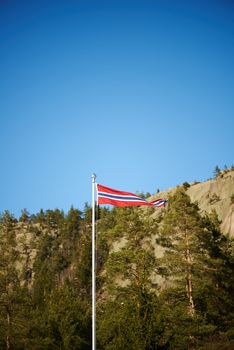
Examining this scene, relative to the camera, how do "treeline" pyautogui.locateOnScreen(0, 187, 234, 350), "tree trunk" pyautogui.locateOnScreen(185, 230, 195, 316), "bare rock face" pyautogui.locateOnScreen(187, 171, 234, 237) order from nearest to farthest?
1. "treeline" pyautogui.locateOnScreen(0, 187, 234, 350)
2. "tree trunk" pyautogui.locateOnScreen(185, 230, 195, 316)
3. "bare rock face" pyautogui.locateOnScreen(187, 171, 234, 237)

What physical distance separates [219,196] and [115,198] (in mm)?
69028

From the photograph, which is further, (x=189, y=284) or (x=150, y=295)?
(x=189, y=284)

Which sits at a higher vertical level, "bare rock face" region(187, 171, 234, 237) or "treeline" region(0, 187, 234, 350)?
"bare rock face" region(187, 171, 234, 237)

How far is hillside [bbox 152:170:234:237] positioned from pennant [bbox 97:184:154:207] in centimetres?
5199

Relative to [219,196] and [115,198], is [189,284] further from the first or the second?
[219,196]

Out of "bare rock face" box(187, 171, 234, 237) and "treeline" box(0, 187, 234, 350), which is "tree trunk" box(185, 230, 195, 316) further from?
"bare rock face" box(187, 171, 234, 237)

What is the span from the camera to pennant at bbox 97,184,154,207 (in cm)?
2033

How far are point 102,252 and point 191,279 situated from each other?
212ft

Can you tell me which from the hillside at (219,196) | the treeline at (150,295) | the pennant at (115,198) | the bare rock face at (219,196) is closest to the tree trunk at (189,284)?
the treeline at (150,295)

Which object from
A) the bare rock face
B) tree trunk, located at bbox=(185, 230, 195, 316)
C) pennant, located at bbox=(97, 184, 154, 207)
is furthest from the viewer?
the bare rock face

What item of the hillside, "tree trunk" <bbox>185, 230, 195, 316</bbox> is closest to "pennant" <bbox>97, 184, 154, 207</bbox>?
"tree trunk" <bbox>185, 230, 195, 316</bbox>

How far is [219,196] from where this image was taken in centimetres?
8588

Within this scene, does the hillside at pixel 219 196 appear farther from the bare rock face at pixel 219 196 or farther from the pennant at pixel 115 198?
the pennant at pixel 115 198

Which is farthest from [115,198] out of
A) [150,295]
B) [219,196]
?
[219,196]
